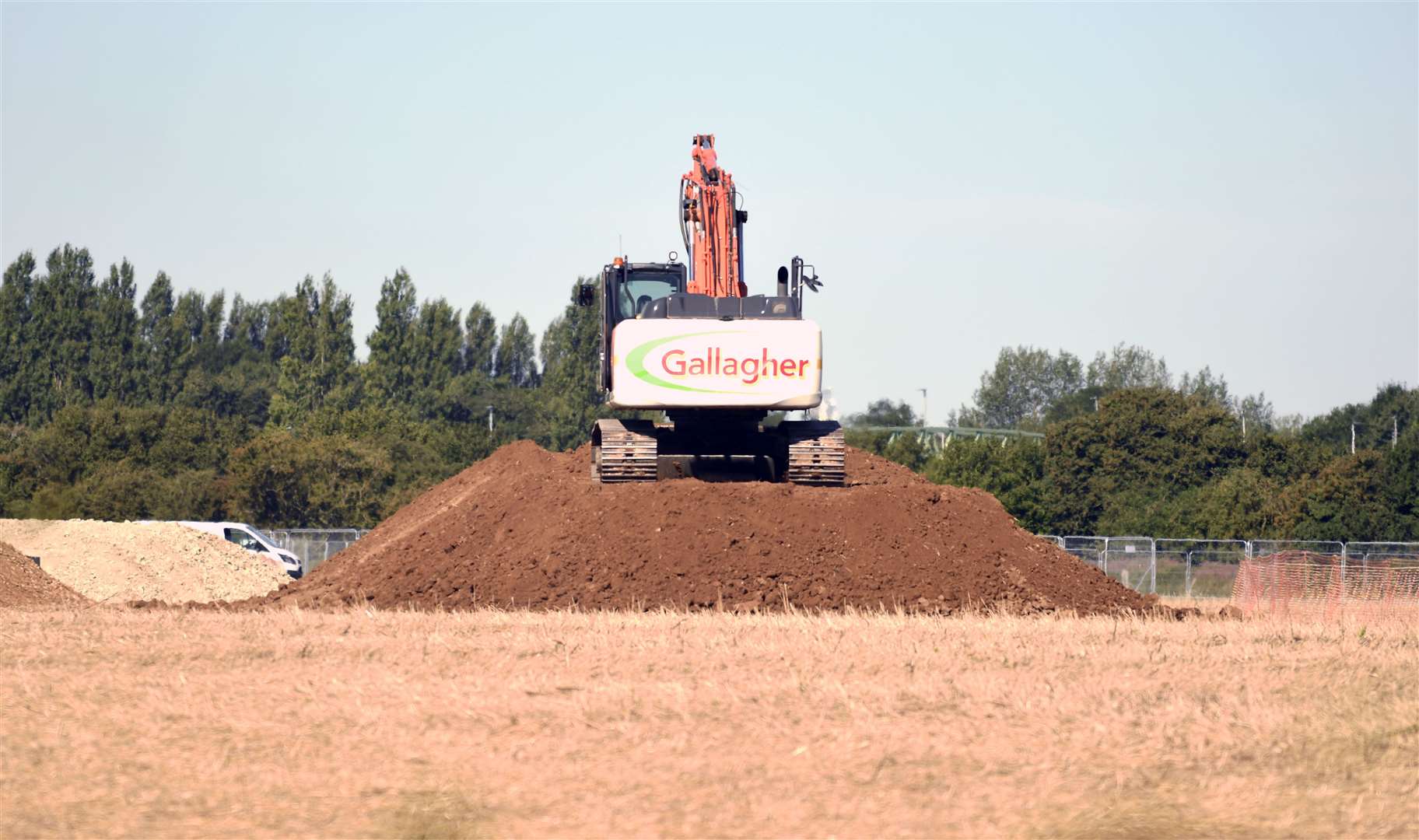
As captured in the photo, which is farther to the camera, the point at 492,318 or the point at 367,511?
the point at 492,318

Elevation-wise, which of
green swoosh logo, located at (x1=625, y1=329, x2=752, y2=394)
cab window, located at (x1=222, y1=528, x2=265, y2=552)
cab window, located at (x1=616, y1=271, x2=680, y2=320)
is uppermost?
cab window, located at (x1=616, y1=271, x2=680, y2=320)

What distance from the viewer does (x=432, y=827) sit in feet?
27.3

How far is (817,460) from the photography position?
2352 cm

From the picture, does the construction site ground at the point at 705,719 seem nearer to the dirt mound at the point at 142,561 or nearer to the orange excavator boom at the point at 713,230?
the orange excavator boom at the point at 713,230

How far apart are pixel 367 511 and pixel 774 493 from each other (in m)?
43.0

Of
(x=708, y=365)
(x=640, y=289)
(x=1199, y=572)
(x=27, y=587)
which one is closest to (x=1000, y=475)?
(x=1199, y=572)

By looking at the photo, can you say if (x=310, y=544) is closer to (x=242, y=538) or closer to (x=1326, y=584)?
(x=242, y=538)

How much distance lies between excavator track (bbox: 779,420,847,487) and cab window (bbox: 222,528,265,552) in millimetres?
21850

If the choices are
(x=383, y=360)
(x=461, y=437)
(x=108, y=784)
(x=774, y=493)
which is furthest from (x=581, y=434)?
(x=108, y=784)

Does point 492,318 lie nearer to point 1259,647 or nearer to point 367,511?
point 367,511

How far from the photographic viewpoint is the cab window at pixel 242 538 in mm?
40906

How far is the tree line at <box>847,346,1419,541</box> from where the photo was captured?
53.1 metres

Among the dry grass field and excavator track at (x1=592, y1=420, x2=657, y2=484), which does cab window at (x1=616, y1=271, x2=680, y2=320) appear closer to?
excavator track at (x1=592, y1=420, x2=657, y2=484)

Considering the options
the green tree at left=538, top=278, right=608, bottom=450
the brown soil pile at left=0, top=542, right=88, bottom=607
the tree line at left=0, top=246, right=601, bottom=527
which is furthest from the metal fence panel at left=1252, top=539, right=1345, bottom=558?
the green tree at left=538, top=278, right=608, bottom=450
